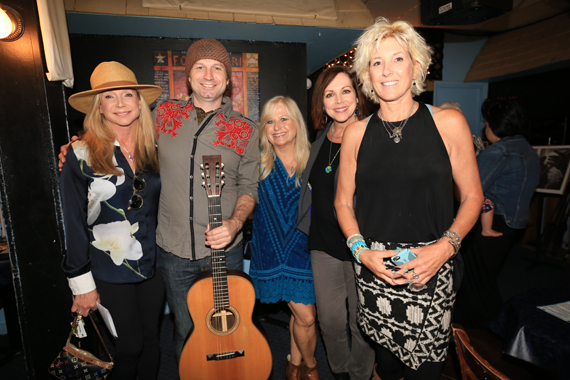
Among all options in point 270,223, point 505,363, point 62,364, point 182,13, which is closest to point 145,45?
point 182,13

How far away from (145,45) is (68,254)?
2737 mm

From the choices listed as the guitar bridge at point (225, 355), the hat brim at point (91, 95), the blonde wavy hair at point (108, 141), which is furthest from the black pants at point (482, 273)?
the hat brim at point (91, 95)

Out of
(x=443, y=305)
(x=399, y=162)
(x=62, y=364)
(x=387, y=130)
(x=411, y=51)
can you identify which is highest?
(x=411, y=51)

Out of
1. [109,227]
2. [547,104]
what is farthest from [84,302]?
[547,104]

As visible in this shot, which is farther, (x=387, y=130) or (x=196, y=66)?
(x=196, y=66)

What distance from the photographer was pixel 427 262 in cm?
129

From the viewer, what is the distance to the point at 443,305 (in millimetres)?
1396

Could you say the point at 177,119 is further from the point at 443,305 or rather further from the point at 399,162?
the point at 443,305

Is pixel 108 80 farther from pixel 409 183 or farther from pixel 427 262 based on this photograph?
pixel 427 262

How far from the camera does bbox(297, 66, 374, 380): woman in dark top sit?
1967mm

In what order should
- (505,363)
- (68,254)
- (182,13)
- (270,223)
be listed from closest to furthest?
(68,254) < (505,363) < (270,223) < (182,13)

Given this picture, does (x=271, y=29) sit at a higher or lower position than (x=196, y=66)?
higher

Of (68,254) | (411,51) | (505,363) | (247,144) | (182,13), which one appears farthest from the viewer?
(182,13)

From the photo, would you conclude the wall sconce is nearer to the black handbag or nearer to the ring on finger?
the black handbag
